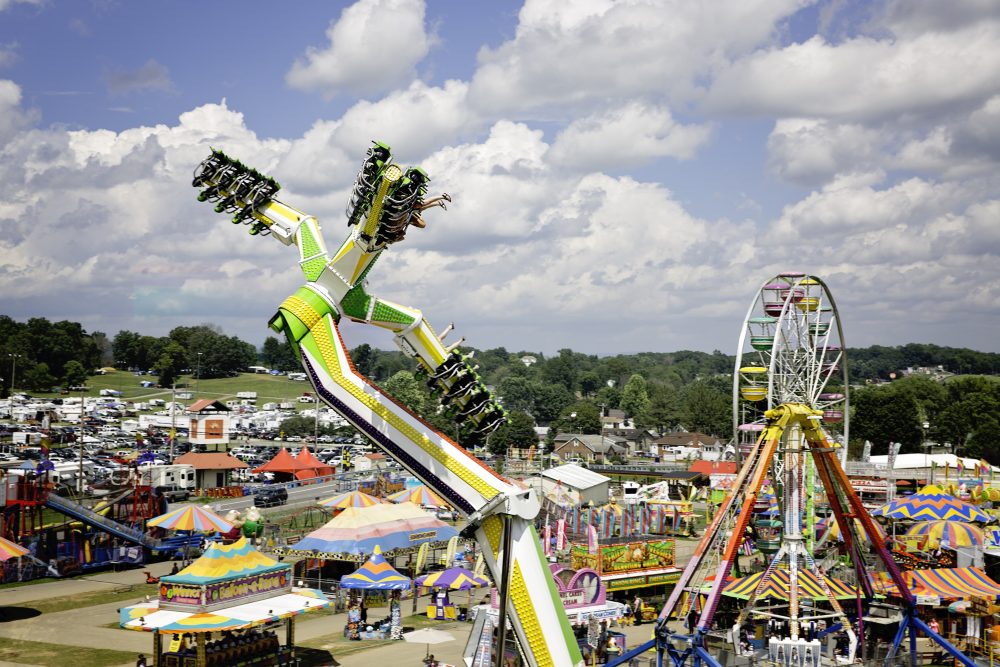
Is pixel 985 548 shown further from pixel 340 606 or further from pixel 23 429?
pixel 23 429

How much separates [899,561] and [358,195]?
92.1 feet

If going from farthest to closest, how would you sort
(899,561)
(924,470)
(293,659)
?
Result: (924,470) → (899,561) → (293,659)

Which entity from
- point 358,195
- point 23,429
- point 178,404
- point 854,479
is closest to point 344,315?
point 358,195

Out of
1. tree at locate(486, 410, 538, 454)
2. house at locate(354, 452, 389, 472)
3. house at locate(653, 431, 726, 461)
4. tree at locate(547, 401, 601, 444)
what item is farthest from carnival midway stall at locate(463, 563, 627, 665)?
tree at locate(547, 401, 601, 444)

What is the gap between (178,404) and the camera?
497ft

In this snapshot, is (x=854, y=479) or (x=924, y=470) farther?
(x=924, y=470)

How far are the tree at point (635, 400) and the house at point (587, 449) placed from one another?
35617 millimetres

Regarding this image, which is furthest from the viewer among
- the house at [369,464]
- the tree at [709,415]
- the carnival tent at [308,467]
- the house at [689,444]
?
the tree at [709,415]

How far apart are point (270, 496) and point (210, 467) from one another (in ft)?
29.5

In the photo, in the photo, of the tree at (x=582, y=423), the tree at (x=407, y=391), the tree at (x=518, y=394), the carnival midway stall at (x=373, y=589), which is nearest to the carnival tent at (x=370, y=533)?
the carnival midway stall at (x=373, y=589)

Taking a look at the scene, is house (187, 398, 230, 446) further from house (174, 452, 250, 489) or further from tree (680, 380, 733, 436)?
tree (680, 380, 733, 436)

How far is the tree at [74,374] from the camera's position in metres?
149

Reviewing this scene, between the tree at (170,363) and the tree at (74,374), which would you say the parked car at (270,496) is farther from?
the tree at (170,363)

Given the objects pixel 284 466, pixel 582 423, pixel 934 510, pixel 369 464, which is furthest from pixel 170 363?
pixel 934 510
